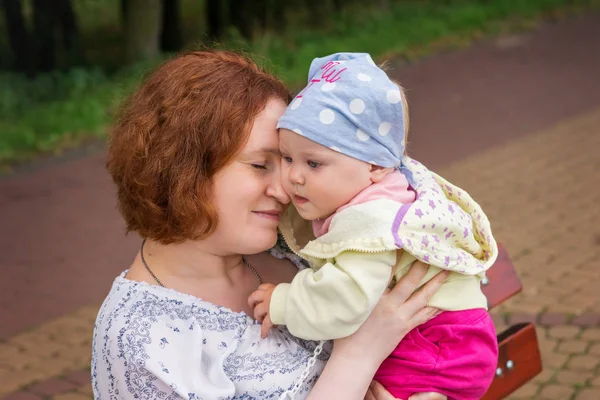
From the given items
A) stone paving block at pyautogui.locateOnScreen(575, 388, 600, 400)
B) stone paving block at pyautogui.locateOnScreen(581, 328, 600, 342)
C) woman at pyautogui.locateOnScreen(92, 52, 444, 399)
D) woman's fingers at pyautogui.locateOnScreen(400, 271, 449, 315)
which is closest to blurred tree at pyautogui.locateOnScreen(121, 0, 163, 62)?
stone paving block at pyautogui.locateOnScreen(581, 328, 600, 342)

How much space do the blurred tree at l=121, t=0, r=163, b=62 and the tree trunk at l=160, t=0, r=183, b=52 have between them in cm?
93

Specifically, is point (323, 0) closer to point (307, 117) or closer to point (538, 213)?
point (538, 213)

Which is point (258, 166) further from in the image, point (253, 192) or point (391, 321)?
point (391, 321)

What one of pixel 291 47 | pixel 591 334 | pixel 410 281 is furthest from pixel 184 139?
pixel 291 47

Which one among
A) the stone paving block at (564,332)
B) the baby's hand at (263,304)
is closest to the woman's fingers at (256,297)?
the baby's hand at (263,304)

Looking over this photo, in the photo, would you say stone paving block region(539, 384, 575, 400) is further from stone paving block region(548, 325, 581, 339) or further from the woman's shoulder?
the woman's shoulder

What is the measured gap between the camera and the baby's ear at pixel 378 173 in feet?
7.11

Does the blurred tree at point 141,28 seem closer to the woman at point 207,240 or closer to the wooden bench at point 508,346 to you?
the wooden bench at point 508,346

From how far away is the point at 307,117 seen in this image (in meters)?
2.12

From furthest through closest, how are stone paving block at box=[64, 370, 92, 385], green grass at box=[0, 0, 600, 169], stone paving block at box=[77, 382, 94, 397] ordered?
green grass at box=[0, 0, 600, 169] < stone paving block at box=[64, 370, 92, 385] < stone paving block at box=[77, 382, 94, 397]

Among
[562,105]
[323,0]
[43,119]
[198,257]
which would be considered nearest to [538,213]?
[562,105]

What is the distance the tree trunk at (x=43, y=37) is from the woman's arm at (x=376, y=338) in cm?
1022

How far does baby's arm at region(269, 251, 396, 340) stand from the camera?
6.77 ft

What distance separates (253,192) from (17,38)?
10093mm
